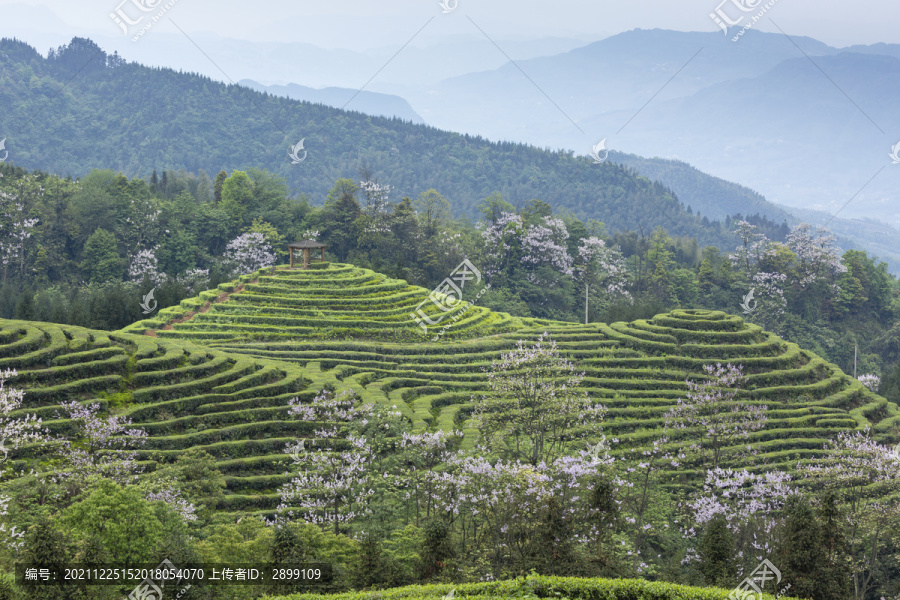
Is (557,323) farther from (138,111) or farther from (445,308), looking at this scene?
(138,111)

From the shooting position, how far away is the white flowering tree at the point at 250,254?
7188 cm

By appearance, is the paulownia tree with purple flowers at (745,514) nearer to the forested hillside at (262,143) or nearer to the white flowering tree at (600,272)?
the white flowering tree at (600,272)

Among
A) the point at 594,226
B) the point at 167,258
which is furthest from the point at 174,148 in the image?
the point at 594,226

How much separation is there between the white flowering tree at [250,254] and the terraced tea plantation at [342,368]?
19.4 m

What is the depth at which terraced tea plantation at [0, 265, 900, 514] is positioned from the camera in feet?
97.3

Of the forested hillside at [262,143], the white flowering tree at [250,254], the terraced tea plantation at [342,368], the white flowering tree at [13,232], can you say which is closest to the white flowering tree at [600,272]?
the terraced tea plantation at [342,368]

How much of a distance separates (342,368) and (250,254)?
36.2 metres

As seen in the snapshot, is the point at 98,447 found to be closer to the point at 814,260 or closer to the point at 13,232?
the point at 13,232

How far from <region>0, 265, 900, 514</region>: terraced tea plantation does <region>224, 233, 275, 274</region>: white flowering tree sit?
1940 centimetres

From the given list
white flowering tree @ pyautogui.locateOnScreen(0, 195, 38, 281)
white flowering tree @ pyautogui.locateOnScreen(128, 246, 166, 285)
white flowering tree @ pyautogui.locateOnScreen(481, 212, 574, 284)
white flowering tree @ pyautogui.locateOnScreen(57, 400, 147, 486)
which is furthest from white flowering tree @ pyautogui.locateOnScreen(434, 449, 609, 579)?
white flowering tree @ pyautogui.locateOnScreen(0, 195, 38, 281)

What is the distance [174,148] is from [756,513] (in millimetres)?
148230

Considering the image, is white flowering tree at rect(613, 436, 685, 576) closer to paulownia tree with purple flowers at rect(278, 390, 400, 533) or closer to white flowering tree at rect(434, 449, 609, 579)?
white flowering tree at rect(434, 449, 609, 579)

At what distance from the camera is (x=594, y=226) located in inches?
3644

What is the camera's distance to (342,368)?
39.5 metres
